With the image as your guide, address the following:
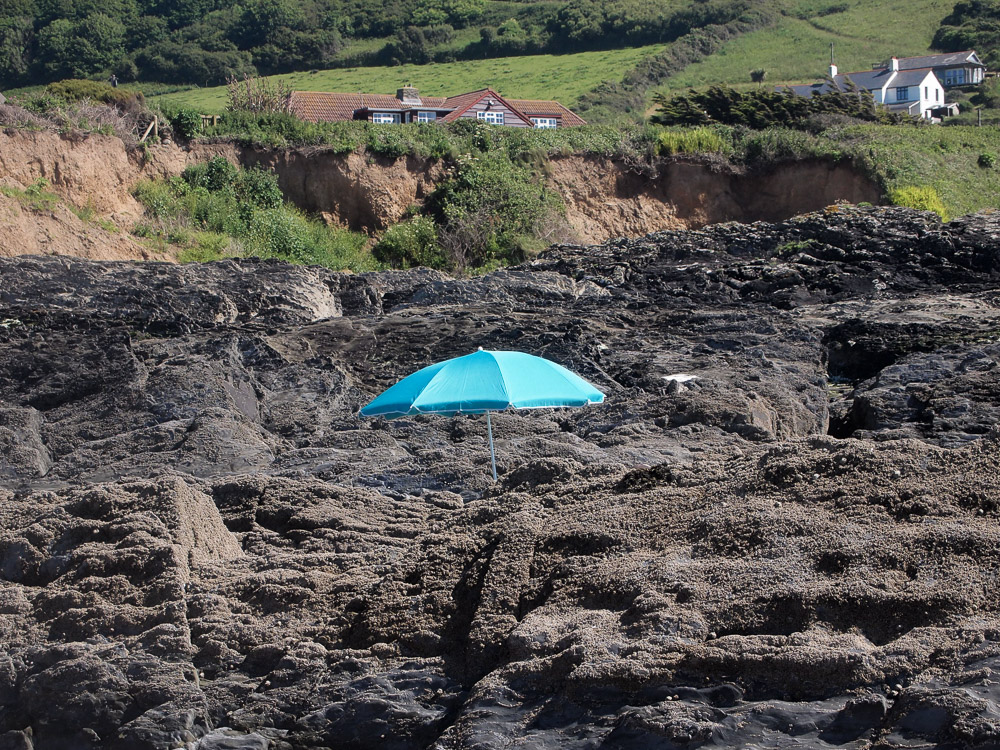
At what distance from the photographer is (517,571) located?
5215mm

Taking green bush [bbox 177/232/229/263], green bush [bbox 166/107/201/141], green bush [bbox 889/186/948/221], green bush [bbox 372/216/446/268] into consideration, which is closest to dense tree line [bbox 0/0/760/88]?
green bush [bbox 166/107/201/141]

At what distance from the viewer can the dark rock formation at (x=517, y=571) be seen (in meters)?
4.14

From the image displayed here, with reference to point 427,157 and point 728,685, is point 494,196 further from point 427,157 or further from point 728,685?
point 728,685

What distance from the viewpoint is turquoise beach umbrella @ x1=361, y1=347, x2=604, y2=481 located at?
7.93 m

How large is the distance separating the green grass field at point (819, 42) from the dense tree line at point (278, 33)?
13.8 ft

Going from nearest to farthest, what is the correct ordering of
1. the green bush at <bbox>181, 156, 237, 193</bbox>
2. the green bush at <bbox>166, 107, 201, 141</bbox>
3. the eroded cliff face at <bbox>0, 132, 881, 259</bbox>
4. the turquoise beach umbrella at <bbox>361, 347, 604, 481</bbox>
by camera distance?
the turquoise beach umbrella at <bbox>361, 347, 604, 481</bbox>
the eroded cliff face at <bbox>0, 132, 881, 259</bbox>
the green bush at <bbox>181, 156, 237, 193</bbox>
the green bush at <bbox>166, 107, 201, 141</bbox>

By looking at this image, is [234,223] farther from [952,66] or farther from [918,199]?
[952,66]

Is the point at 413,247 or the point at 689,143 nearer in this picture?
the point at 413,247

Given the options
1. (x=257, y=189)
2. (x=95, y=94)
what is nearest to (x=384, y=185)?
(x=257, y=189)

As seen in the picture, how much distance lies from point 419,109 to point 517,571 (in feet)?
125

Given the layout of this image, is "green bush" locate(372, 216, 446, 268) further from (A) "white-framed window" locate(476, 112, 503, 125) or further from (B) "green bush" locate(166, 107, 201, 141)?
(A) "white-framed window" locate(476, 112, 503, 125)

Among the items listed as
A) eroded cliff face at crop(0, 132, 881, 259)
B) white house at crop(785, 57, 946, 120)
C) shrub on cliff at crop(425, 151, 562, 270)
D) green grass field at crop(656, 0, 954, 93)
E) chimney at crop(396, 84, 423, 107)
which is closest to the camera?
eroded cliff face at crop(0, 132, 881, 259)

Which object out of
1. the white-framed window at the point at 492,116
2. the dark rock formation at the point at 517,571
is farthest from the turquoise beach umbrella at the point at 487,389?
the white-framed window at the point at 492,116

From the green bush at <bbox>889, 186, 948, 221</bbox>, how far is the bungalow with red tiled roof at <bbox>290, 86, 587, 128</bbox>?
16.0 m
